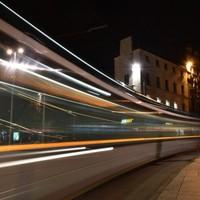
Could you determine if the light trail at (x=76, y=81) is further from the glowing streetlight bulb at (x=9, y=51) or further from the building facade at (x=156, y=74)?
the building facade at (x=156, y=74)

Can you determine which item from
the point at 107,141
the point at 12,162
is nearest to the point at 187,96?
the point at 107,141

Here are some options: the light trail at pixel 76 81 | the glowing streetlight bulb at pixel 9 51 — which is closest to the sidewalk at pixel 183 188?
the light trail at pixel 76 81

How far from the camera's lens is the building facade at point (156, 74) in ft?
156

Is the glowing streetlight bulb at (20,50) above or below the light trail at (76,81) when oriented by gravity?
above

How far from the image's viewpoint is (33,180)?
528 cm

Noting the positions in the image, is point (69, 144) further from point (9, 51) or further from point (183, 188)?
point (183, 188)

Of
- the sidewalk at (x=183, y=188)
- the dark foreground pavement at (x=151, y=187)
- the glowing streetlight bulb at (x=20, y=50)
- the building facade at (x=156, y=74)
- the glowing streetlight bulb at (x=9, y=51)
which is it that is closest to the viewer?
the glowing streetlight bulb at (x=9, y=51)

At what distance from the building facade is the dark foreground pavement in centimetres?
3403

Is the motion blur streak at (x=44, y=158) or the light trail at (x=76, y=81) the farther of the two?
the light trail at (x=76, y=81)

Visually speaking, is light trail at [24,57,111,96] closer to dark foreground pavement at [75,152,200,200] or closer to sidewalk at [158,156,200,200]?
dark foreground pavement at [75,152,200,200]

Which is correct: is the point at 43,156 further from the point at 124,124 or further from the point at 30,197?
the point at 124,124

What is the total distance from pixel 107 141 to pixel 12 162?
143 inches

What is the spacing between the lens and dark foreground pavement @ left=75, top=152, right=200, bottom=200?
300 inches

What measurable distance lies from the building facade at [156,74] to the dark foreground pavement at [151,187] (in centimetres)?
3403
